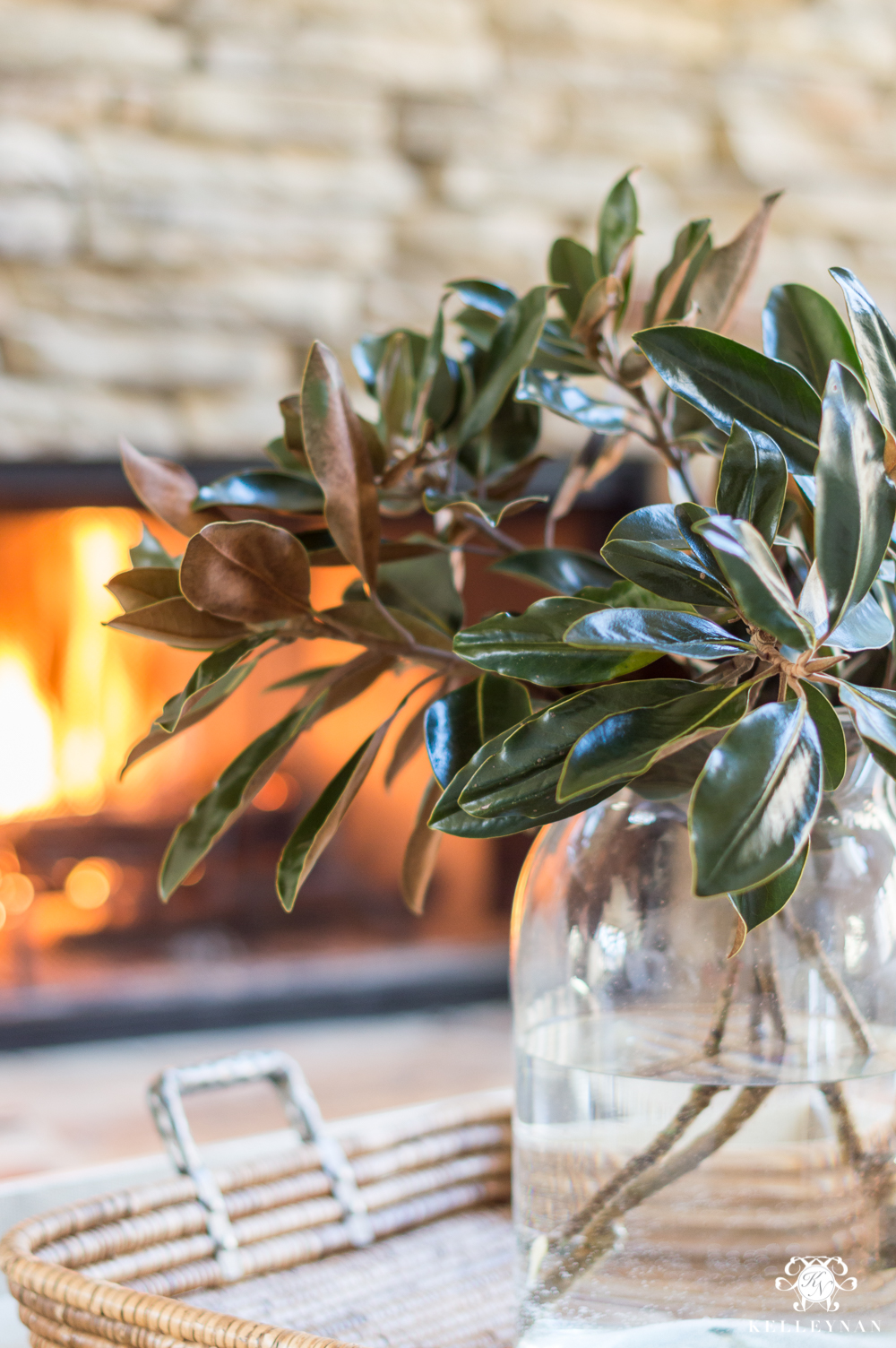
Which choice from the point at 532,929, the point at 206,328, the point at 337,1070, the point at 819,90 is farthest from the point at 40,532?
the point at 532,929

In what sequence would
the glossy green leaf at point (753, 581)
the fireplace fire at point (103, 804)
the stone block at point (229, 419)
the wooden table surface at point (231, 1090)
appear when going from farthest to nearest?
the fireplace fire at point (103, 804), the stone block at point (229, 419), the wooden table surface at point (231, 1090), the glossy green leaf at point (753, 581)

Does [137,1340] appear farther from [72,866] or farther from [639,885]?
[72,866]

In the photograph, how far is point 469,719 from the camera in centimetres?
44

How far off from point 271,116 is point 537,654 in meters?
1.55

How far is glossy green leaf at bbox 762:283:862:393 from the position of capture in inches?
17.6

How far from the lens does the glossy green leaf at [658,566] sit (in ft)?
1.24

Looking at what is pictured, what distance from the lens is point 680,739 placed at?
0.35 metres

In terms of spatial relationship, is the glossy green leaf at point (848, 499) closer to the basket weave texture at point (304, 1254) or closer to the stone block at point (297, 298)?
the basket weave texture at point (304, 1254)

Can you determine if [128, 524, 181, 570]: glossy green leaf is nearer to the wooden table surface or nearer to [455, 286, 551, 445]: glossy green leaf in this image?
[455, 286, 551, 445]: glossy green leaf

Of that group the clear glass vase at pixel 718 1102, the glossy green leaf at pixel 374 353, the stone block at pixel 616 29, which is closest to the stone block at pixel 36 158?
the stone block at pixel 616 29

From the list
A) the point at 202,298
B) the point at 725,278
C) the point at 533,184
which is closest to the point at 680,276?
the point at 725,278

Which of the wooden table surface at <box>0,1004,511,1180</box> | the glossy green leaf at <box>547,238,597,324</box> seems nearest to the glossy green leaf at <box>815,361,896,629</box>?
the glossy green leaf at <box>547,238,597,324</box>

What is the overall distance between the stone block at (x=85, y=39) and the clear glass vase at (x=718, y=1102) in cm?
151

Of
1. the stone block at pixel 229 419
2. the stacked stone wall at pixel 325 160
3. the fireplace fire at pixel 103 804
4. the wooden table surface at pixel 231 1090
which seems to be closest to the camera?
the wooden table surface at pixel 231 1090
